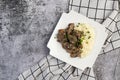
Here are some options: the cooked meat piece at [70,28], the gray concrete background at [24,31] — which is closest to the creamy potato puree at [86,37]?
the cooked meat piece at [70,28]

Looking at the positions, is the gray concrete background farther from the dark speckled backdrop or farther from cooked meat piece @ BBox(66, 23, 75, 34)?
cooked meat piece @ BBox(66, 23, 75, 34)

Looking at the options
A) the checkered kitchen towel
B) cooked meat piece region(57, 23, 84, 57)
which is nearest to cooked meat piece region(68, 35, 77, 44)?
cooked meat piece region(57, 23, 84, 57)

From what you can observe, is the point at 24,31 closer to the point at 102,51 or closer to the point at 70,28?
the point at 70,28

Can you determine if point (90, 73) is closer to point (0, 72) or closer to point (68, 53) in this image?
point (68, 53)

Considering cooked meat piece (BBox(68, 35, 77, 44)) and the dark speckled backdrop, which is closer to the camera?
cooked meat piece (BBox(68, 35, 77, 44))

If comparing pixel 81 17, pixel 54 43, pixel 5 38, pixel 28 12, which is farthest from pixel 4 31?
pixel 81 17

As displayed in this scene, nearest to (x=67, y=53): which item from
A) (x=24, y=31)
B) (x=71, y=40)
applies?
(x=71, y=40)
